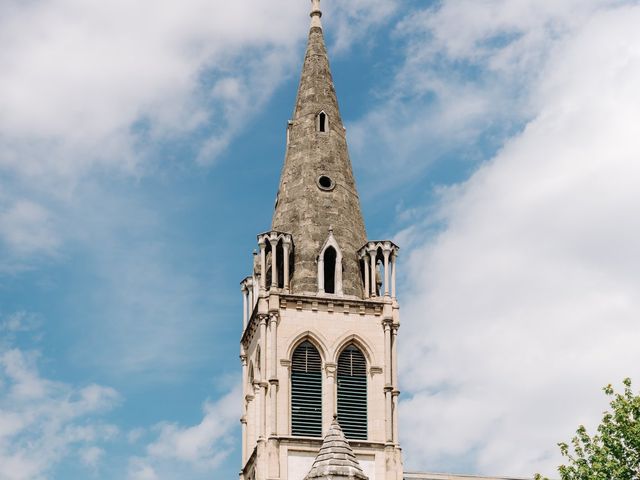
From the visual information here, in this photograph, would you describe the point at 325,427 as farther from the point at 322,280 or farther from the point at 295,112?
the point at 295,112

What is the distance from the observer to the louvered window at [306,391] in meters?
49.3

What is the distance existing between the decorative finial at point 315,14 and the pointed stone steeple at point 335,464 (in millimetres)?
30975

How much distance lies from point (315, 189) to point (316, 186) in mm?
185

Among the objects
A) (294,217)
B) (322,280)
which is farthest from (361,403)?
(294,217)

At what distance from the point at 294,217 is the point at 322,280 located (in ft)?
11.3

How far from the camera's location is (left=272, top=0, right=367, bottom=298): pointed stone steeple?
5269cm

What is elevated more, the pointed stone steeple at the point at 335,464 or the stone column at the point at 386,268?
the stone column at the point at 386,268

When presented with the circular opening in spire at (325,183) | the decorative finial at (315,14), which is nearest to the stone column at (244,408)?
the circular opening in spire at (325,183)

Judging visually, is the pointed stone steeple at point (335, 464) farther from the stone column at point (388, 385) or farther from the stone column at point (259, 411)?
the stone column at point (388, 385)

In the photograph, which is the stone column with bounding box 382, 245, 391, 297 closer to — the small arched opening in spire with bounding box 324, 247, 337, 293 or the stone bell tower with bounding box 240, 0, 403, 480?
the stone bell tower with bounding box 240, 0, 403, 480

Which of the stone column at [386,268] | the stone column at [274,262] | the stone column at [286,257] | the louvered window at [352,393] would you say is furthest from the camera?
the stone column at [386,268]

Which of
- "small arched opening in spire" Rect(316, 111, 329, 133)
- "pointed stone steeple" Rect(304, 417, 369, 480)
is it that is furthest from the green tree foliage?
"small arched opening in spire" Rect(316, 111, 329, 133)

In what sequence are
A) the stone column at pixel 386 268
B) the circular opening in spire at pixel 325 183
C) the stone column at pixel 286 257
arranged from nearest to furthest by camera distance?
the stone column at pixel 286 257 → the stone column at pixel 386 268 → the circular opening in spire at pixel 325 183

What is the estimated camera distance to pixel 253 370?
52562mm
